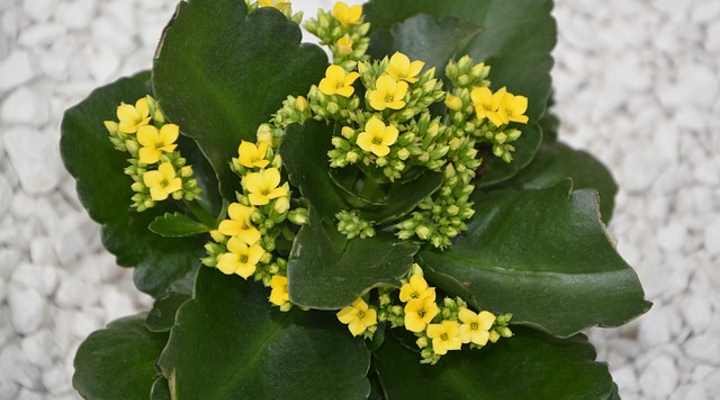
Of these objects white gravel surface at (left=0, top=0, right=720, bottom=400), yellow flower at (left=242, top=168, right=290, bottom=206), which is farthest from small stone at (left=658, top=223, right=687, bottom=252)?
yellow flower at (left=242, top=168, right=290, bottom=206)

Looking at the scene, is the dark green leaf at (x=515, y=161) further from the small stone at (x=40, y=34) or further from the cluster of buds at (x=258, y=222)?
the small stone at (x=40, y=34)

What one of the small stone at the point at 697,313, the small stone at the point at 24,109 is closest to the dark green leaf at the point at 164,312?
the small stone at the point at 24,109

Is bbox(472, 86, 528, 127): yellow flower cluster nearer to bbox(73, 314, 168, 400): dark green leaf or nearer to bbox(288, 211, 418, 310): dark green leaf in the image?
bbox(288, 211, 418, 310): dark green leaf

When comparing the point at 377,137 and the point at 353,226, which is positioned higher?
the point at 377,137

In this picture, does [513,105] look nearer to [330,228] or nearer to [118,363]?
[330,228]

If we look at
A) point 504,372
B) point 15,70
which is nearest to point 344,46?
point 504,372

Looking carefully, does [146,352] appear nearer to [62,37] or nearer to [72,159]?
[72,159]
